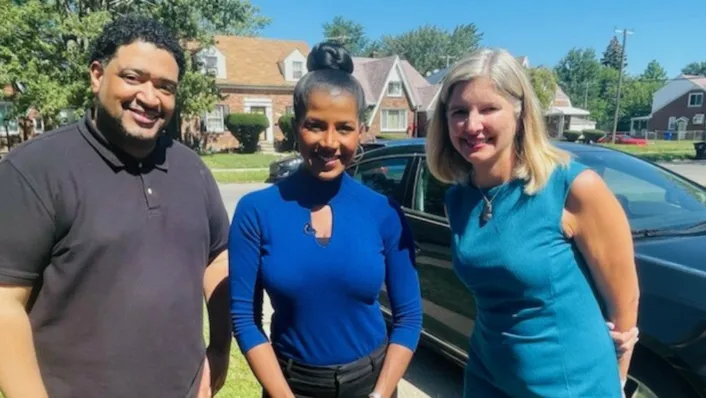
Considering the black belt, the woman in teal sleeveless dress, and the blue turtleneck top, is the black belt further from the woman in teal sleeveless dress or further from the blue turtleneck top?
the woman in teal sleeveless dress

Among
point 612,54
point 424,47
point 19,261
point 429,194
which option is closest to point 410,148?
point 429,194

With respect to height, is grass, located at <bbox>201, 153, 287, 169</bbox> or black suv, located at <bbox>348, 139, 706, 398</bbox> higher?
black suv, located at <bbox>348, 139, 706, 398</bbox>

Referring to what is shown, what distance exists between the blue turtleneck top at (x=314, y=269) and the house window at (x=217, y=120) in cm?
2851

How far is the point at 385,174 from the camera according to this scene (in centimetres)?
435

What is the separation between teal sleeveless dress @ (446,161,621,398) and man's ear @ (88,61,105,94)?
1339 mm

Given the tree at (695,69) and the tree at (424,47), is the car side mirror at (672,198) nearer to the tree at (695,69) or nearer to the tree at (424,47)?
the tree at (424,47)

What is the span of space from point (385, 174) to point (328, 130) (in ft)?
8.69

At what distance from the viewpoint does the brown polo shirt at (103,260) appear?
149 centimetres

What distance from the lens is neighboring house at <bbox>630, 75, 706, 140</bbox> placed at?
59406 mm

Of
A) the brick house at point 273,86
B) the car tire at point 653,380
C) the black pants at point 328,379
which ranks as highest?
the brick house at point 273,86

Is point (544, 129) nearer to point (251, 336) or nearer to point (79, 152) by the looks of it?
point (251, 336)

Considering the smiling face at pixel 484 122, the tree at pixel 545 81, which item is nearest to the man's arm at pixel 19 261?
the smiling face at pixel 484 122

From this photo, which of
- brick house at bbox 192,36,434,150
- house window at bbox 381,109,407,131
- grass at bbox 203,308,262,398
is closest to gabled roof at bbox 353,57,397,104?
brick house at bbox 192,36,434,150

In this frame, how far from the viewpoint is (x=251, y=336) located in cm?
175
